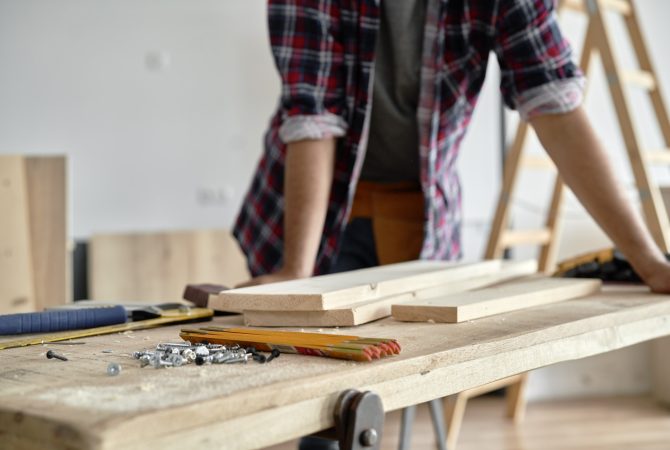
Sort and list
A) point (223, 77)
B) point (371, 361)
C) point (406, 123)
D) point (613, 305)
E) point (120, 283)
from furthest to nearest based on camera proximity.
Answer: point (223, 77), point (120, 283), point (406, 123), point (613, 305), point (371, 361)

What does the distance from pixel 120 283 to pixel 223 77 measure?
Answer: 1.03m

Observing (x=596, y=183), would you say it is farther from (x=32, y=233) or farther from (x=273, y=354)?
(x=32, y=233)

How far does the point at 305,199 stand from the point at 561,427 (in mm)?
2221

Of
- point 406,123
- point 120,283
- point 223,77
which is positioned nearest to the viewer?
point 406,123

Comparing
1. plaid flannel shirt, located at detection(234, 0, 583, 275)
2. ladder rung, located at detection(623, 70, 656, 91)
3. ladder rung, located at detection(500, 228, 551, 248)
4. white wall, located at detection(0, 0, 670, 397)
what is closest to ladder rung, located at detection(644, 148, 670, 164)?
ladder rung, located at detection(623, 70, 656, 91)

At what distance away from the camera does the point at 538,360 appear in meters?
0.93

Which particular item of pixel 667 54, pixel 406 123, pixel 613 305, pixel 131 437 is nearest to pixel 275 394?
pixel 131 437

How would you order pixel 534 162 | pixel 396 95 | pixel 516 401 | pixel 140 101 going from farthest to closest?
pixel 140 101 < pixel 516 401 < pixel 534 162 < pixel 396 95

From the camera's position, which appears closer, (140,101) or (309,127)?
(309,127)

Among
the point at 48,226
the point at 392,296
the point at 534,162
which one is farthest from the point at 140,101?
the point at 392,296

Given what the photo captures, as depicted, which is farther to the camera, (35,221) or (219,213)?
(219,213)

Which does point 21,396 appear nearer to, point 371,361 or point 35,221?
point 371,361

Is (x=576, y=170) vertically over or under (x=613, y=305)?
over

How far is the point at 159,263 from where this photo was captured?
320 cm
